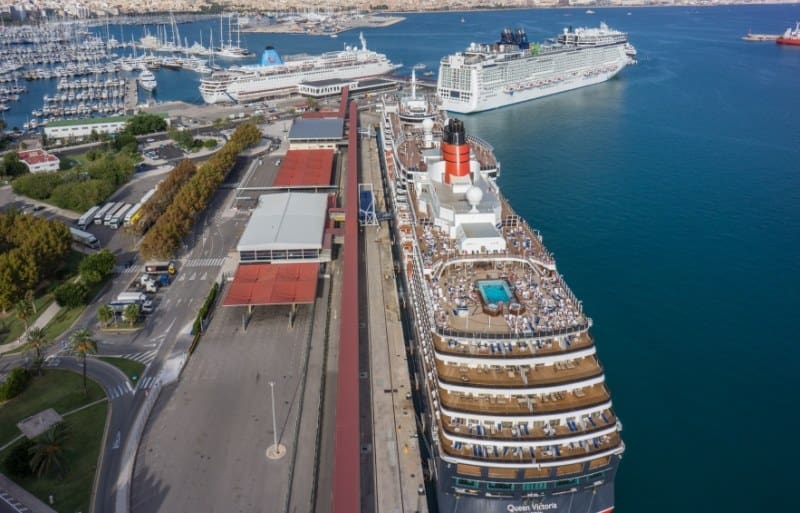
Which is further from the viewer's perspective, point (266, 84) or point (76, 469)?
point (266, 84)

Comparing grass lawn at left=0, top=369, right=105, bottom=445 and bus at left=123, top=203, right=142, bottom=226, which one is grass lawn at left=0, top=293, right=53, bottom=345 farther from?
bus at left=123, top=203, right=142, bottom=226

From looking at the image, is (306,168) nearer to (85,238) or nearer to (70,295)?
(85,238)

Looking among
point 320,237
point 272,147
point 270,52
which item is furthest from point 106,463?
point 270,52

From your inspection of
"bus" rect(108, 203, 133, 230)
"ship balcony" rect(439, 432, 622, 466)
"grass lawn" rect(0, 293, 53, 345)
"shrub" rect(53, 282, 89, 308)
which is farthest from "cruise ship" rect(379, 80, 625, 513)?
"bus" rect(108, 203, 133, 230)

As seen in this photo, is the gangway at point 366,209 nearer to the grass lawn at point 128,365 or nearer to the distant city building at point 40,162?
the grass lawn at point 128,365

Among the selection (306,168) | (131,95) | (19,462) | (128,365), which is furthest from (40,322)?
(131,95)
